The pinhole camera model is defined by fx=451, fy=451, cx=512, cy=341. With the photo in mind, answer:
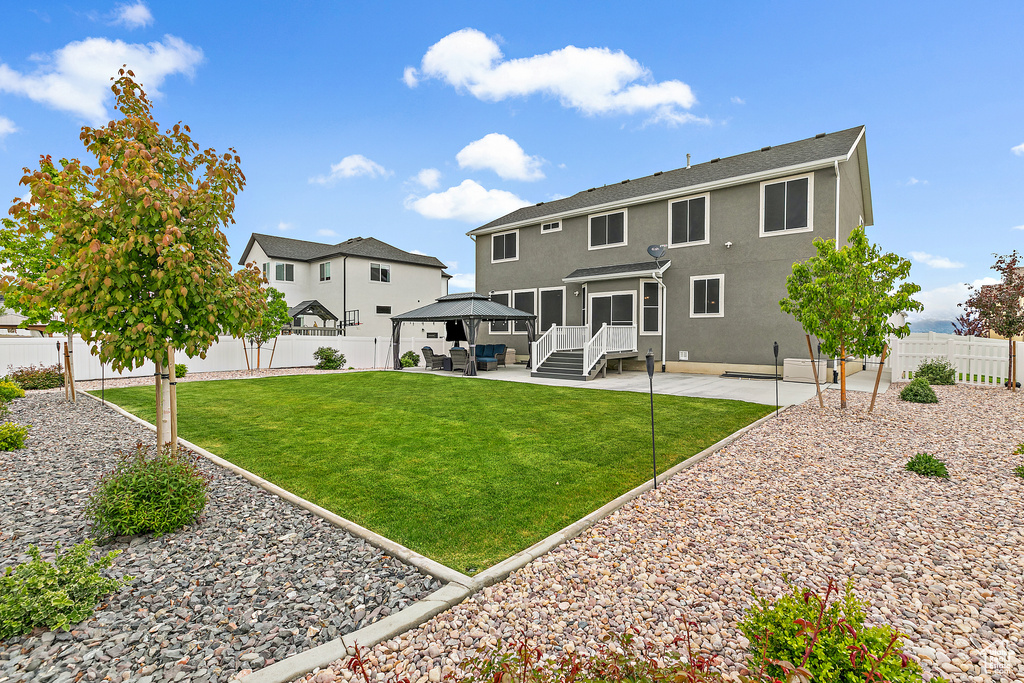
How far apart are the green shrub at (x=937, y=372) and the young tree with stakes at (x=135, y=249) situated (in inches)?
599

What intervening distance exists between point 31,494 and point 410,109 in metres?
15.7

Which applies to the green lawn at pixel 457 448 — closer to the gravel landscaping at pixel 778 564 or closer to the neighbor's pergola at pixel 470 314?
the gravel landscaping at pixel 778 564

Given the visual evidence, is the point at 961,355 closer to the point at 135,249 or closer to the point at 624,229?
the point at 624,229

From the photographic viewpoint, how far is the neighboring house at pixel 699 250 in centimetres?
1345

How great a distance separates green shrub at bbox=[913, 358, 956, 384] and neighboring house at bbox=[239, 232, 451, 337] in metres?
24.3

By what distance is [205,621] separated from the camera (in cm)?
248

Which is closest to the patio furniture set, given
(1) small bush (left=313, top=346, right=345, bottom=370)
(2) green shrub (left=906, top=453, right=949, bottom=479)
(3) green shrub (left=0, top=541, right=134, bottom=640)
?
(1) small bush (left=313, top=346, right=345, bottom=370)

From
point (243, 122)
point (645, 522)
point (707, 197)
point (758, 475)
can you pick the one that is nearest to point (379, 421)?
point (645, 522)

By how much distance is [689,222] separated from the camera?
1549 cm

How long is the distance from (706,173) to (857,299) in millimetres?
9979

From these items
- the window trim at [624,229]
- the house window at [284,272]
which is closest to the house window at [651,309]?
the window trim at [624,229]

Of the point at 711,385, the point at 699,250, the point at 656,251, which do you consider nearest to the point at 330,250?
the point at 656,251

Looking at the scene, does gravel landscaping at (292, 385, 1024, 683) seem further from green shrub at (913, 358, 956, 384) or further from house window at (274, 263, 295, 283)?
house window at (274, 263, 295, 283)

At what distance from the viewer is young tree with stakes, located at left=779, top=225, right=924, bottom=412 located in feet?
24.5
